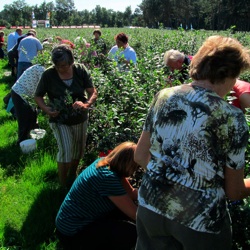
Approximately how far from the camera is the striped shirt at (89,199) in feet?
7.61

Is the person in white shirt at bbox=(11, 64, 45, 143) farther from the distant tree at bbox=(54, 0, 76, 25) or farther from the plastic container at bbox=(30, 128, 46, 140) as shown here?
the distant tree at bbox=(54, 0, 76, 25)

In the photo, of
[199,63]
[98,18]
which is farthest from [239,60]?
[98,18]

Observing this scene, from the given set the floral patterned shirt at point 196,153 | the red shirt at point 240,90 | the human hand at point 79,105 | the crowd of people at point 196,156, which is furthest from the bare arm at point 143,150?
the human hand at point 79,105

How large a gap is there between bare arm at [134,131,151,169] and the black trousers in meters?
3.44

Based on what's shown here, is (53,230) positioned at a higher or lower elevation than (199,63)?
lower

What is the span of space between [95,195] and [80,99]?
1.46 meters

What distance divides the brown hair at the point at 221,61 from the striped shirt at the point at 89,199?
1080 mm

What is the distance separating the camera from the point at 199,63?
1.52 meters

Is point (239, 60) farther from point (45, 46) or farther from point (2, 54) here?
point (2, 54)

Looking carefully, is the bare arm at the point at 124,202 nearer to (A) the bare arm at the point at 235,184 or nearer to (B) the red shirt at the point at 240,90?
(A) the bare arm at the point at 235,184

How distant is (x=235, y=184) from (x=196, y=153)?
24 cm

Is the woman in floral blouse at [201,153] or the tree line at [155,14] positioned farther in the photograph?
the tree line at [155,14]

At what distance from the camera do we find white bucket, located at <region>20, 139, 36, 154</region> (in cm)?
483

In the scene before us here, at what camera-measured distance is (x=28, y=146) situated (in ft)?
15.8
